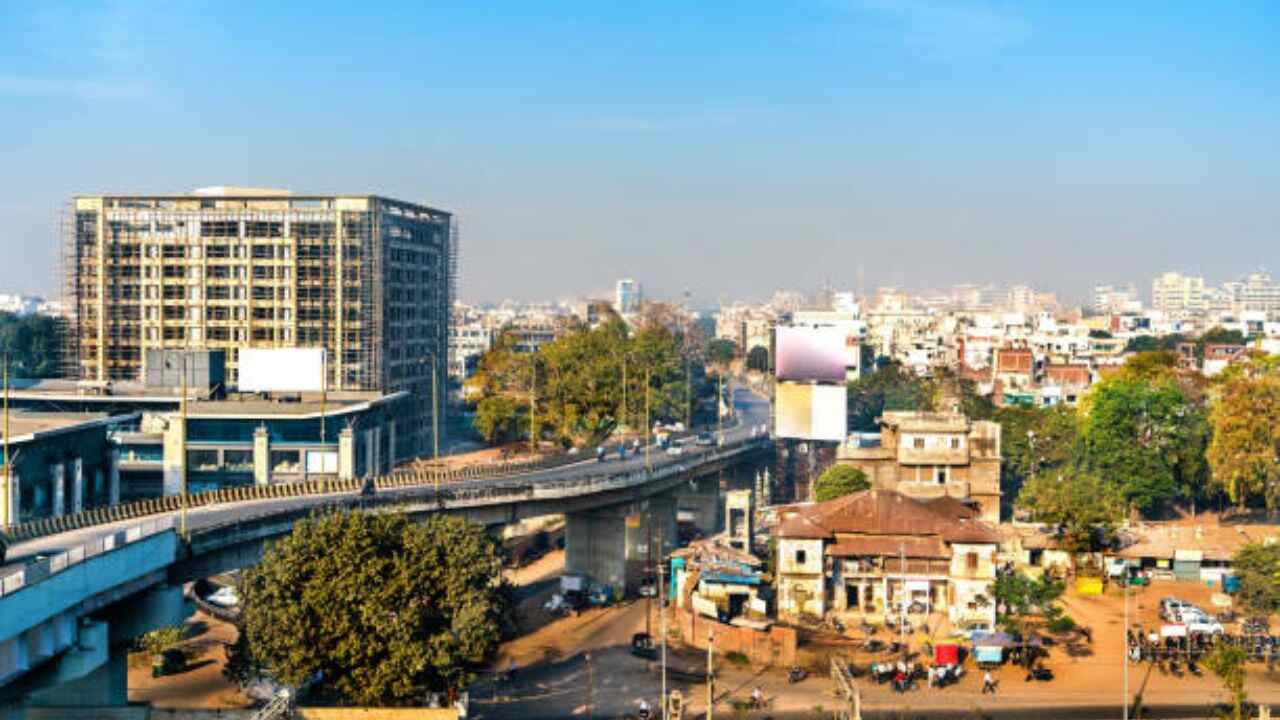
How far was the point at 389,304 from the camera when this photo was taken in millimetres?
103625

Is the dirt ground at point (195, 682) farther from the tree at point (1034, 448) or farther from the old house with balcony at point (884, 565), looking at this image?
the tree at point (1034, 448)

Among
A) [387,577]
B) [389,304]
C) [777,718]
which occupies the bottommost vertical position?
[777,718]

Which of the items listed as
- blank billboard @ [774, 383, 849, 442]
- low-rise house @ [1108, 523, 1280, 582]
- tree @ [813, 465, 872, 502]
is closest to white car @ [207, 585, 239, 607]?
tree @ [813, 465, 872, 502]

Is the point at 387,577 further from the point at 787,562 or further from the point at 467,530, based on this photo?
the point at 787,562

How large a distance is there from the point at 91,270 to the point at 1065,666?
7741cm

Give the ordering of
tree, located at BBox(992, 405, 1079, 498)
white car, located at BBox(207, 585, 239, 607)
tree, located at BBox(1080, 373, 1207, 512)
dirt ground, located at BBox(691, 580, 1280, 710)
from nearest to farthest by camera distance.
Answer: dirt ground, located at BBox(691, 580, 1280, 710) → white car, located at BBox(207, 585, 239, 607) → tree, located at BBox(1080, 373, 1207, 512) → tree, located at BBox(992, 405, 1079, 498)

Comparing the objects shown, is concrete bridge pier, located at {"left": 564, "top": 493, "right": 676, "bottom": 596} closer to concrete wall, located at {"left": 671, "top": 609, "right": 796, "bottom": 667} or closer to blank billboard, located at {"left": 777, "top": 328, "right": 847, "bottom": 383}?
concrete wall, located at {"left": 671, "top": 609, "right": 796, "bottom": 667}

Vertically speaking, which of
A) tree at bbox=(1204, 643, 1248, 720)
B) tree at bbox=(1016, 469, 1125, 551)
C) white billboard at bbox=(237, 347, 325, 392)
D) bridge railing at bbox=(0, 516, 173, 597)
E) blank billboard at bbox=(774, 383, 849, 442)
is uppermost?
white billboard at bbox=(237, 347, 325, 392)

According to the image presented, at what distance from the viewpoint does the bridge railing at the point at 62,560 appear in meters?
33.2

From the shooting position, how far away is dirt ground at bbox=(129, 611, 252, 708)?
161ft

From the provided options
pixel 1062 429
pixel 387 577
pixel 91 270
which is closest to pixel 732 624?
pixel 387 577

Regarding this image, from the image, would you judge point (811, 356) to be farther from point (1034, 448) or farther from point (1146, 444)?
point (1146, 444)

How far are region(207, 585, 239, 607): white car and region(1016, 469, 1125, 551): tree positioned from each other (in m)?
38.5

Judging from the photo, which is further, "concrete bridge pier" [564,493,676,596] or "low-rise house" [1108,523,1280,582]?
"concrete bridge pier" [564,493,676,596]
